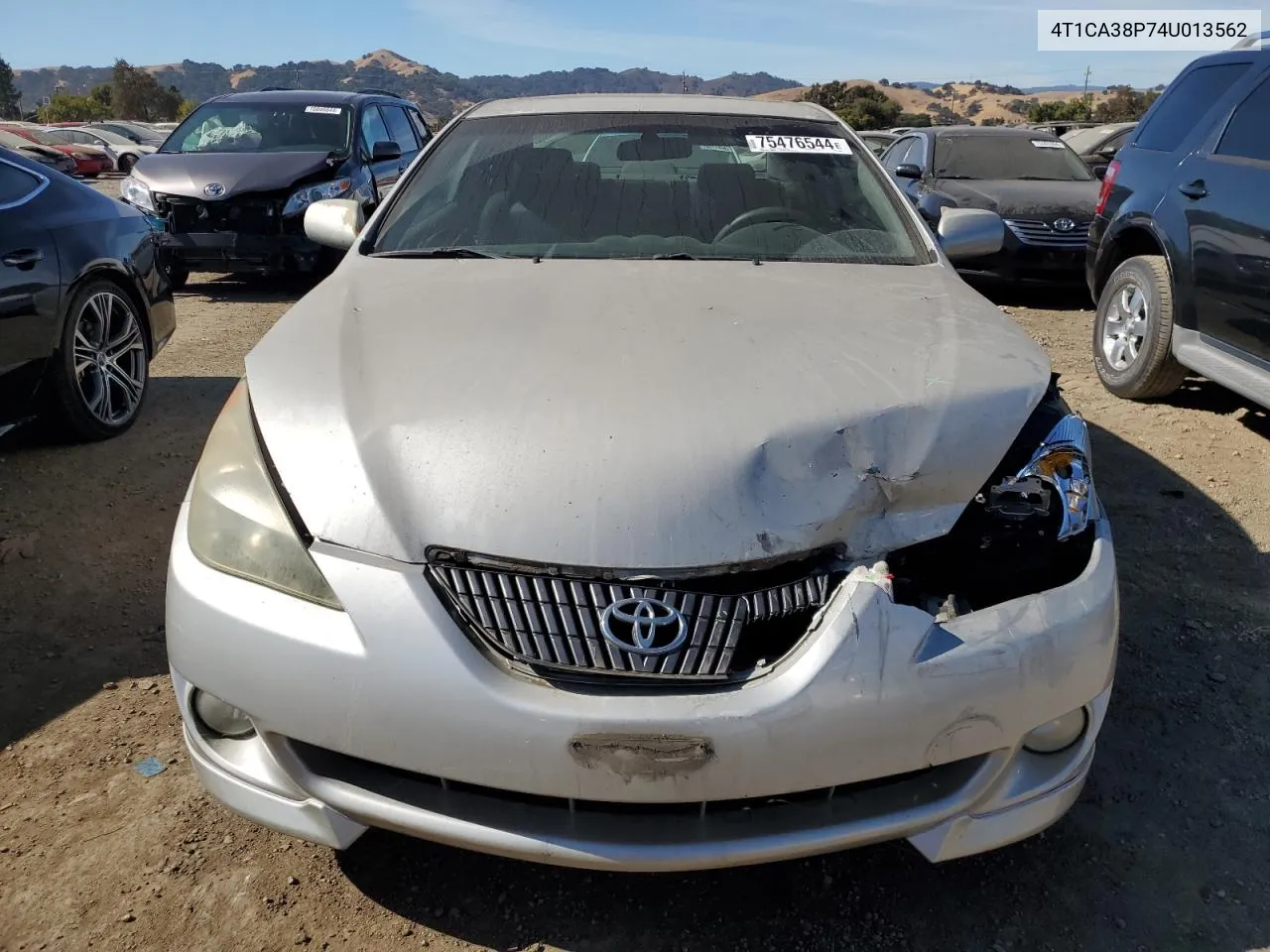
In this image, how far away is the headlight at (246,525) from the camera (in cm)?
171

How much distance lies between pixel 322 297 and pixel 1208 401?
4.84m

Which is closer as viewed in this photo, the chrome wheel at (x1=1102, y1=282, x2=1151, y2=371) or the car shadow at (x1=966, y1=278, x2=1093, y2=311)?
the chrome wheel at (x1=1102, y1=282, x2=1151, y2=371)

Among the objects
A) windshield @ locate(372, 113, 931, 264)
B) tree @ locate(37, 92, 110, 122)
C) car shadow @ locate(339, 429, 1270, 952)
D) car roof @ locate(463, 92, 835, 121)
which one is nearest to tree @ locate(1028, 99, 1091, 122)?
car roof @ locate(463, 92, 835, 121)

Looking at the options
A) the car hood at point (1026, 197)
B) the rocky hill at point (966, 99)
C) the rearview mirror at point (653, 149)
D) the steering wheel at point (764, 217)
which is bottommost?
the rocky hill at point (966, 99)

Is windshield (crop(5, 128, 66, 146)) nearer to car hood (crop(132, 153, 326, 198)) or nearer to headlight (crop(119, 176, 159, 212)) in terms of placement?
headlight (crop(119, 176, 159, 212))

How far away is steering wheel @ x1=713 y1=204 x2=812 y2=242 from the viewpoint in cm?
301

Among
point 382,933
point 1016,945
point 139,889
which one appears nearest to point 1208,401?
point 1016,945

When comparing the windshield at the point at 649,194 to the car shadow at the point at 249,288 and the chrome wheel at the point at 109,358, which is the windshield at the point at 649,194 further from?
the car shadow at the point at 249,288

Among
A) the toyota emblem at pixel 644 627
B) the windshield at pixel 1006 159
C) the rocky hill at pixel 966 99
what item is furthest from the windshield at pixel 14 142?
the rocky hill at pixel 966 99

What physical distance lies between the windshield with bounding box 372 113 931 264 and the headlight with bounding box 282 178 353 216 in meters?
4.61

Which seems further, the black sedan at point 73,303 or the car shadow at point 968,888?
the black sedan at point 73,303

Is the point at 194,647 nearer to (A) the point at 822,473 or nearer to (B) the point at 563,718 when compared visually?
(B) the point at 563,718

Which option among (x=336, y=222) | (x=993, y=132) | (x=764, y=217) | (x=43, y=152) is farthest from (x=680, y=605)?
(x=43, y=152)

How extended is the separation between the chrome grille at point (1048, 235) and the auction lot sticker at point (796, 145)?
5.21m
